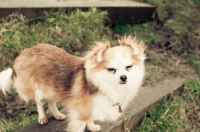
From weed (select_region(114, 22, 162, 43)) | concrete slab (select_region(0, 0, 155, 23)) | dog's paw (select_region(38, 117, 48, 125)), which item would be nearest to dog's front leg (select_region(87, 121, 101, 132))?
dog's paw (select_region(38, 117, 48, 125))

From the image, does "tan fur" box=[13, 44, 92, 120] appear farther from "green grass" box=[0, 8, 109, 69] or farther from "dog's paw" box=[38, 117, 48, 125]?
"green grass" box=[0, 8, 109, 69]

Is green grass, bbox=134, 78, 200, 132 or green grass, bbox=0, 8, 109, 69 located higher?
green grass, bbox=0, 8, 109, 69

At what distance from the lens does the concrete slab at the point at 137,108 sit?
3043 millimetres

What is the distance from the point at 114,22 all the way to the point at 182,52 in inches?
52.1

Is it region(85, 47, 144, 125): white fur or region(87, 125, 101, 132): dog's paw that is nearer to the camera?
region(85, 47, 144, 125): white fur

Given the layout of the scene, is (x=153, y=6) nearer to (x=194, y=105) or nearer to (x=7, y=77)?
(x=194, y=105)

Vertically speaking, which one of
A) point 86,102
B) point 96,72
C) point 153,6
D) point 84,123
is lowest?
point 84,123

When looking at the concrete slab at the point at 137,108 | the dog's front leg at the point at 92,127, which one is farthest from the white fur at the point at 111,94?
the concrete slab at the point at 137,108

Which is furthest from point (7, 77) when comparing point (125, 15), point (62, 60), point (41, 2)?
point (125, 15)

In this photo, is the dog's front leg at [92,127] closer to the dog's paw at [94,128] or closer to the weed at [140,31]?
the dog's paw at [94,128]

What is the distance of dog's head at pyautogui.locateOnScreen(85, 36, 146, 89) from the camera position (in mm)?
2473

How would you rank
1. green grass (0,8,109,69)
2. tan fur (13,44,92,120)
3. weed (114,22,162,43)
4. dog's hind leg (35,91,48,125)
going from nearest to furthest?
tan fur (13,44,92,120), dog's hind leg (35,91,48,125), green grass (0,8,109,69), weed (114,22,162,43)

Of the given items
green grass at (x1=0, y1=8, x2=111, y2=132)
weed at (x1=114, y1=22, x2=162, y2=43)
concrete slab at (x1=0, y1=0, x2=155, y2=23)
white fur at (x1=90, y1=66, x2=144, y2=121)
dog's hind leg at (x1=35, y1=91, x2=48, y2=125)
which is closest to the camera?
white fur at (x1=90, y1=66, x2=144, y2=121)

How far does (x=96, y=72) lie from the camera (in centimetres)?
258
